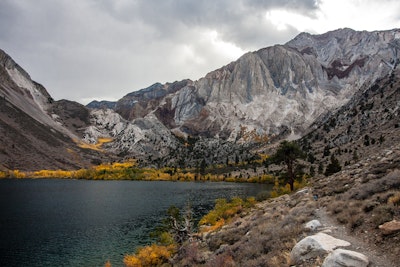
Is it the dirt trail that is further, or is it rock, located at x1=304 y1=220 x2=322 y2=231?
rock, located at x1=304 y1=220 x2=322 y2=231

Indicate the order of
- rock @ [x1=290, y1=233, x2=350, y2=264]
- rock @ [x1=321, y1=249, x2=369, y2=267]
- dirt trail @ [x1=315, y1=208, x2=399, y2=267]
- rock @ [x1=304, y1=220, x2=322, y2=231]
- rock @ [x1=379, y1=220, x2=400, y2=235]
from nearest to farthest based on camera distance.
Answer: rock @ [x1=321, y1=249, x2=369, y2=267] < dirt trail @ [x1=315, y1=208, x2=399, y2=267] < rock @ [x1=379, y1=220, x2=400, y2=235] < rock @ [x1=290, y1=233, x2=350, y2=264] < rock @ [x1=304, y1=220, x2=322, y2=231]

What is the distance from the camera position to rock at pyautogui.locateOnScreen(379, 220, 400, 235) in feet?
41.9

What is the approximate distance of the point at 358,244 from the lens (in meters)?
13.4

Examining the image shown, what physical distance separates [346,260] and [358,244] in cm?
257

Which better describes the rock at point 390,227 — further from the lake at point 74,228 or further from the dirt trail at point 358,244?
the lake at point 74,228

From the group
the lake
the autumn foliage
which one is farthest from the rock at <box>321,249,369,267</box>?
the lake

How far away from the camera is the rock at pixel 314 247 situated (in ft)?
43.9

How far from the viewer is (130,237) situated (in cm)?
5247

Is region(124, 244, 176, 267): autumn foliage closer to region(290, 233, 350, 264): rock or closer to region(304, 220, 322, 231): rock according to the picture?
region(304, 220, 322, 231): rock

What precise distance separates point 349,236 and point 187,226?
2460 cm

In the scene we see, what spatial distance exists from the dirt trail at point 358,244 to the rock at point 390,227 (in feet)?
2.94

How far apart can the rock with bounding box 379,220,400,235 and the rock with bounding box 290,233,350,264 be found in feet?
5.20

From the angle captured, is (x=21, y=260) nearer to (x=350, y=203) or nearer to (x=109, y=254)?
(x=109, y=254)

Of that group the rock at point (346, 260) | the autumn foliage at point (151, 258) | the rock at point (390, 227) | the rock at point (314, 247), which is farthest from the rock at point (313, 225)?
the autumn foliage at point (151, 258)
